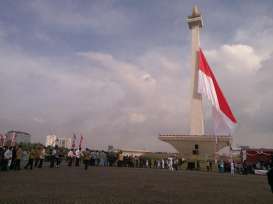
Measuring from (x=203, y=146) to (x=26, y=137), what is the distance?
3567 centimetres

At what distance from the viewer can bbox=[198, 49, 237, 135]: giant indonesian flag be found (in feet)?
100

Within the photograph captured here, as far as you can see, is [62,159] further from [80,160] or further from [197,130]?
[197,130]

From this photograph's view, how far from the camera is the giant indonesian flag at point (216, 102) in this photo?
30525mm

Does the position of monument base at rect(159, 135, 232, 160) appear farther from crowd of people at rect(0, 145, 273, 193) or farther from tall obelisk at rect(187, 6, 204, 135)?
crowd of people at rect(0, 145, 273, 193)

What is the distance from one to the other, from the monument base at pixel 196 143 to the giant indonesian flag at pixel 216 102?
14470 millimetres

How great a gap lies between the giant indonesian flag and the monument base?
47.5ft

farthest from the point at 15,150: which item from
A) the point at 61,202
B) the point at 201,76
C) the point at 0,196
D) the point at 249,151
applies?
the point at 249,151

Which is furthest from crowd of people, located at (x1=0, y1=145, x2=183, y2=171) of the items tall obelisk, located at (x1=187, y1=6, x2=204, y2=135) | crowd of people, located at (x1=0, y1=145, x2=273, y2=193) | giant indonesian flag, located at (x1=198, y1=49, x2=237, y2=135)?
tall obelisk, located at (x1=187, y1=6, x2=204, y2=135)

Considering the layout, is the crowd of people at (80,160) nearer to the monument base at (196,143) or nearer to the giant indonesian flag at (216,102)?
the giant indonesian flag at (216,102)

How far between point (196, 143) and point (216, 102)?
20400 mm

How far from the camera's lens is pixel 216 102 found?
3366 cm

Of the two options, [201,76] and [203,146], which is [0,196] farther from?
[203,146]

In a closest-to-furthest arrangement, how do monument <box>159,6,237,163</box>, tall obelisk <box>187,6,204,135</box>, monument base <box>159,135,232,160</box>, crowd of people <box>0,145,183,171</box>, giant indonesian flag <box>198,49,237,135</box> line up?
1. crowd of people <box>0,145,183,171</box>
2. giant indonesian flag <box>198,49,237,135</box>
3. monument <box>159,6,237,163</box>
4. monument base <box>159,135,232,160</box>
5. tall obelisk <box>187,6,204,135</box>

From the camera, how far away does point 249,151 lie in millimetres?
45500
